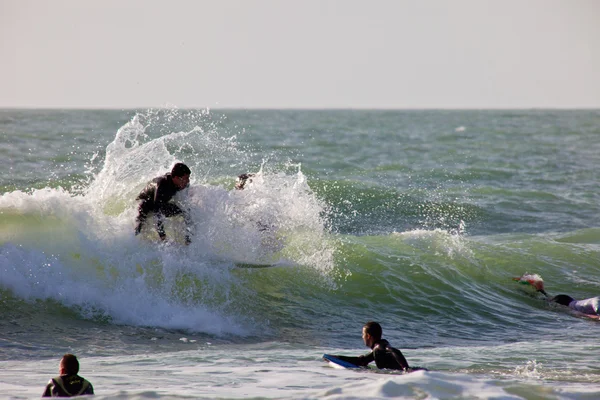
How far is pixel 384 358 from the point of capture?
783 cm

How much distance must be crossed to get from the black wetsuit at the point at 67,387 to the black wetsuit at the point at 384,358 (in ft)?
9.30

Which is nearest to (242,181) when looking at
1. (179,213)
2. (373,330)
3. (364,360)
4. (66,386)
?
(179,213)

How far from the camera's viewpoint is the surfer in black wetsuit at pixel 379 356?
25.4ft

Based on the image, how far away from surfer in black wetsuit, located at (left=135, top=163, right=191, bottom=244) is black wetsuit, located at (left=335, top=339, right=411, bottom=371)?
13.2ft

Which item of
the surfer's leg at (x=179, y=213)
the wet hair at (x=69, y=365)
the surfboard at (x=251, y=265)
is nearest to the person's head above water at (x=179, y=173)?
the surfer's leg at (x=179, y=213)

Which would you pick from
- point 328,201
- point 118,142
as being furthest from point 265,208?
point 328,201

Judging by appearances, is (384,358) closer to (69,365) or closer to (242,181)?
(69,365)

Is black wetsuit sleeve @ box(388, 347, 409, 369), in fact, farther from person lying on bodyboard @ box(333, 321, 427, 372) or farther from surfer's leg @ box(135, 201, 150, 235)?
surfer's leg @ box(135, 201, 150, 235)

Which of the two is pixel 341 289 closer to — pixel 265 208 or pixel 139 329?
pixel 265 208

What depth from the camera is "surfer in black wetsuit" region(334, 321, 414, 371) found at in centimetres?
776

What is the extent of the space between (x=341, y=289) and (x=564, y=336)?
3453mm

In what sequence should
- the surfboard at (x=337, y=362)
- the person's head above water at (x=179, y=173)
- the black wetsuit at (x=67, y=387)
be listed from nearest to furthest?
the black wetsuit at (x=67, y=387) < the surfboard at (x=337, y=362) < the person's head above water at (x=179, y=173)

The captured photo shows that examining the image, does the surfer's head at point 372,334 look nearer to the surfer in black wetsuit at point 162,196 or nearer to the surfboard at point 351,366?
Result: the surfboard at point 351,366

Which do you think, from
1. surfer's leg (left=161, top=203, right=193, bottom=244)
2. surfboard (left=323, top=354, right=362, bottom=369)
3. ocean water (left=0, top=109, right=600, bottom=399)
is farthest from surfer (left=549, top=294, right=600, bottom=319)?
surfer's leg (left=161, top=203, right=193, bottom=244)
